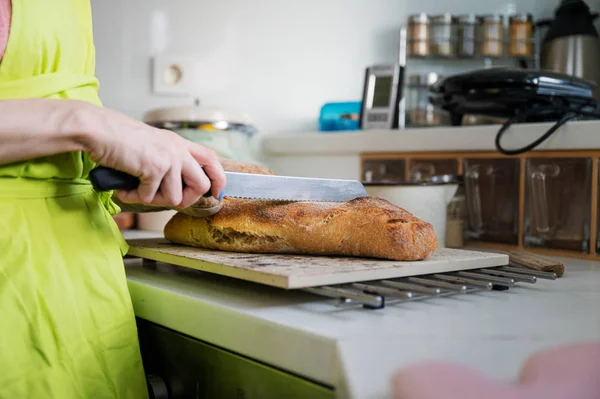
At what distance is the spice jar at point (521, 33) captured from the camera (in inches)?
82.6

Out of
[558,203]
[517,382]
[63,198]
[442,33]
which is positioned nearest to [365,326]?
[517,382]

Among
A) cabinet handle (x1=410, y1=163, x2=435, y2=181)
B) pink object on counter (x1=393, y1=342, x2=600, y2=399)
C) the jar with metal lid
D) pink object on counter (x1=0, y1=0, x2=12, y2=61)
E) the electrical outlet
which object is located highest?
the electrical outlet

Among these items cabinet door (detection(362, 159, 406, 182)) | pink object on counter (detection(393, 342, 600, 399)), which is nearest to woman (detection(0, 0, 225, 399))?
pink object on counter (detection(393, 342, 600, 399))

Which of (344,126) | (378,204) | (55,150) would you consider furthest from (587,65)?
(55,150)

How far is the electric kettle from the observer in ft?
6.55

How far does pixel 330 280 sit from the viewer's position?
22.8 inches

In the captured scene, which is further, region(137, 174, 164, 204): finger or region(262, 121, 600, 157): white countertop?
region(262, 121, 600, 157): white countertop

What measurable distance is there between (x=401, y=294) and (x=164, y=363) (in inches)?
11.4

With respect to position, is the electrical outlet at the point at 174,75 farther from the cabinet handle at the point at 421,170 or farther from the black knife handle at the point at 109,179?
the black knife handle at the point at 109,179

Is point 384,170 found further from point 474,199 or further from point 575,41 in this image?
point 575,41

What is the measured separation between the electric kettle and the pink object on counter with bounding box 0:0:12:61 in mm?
1865

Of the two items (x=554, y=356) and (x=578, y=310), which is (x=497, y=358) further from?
(x=578, y=310)

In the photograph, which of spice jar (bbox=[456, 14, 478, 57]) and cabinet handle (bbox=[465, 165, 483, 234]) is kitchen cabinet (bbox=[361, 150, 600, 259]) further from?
spice jar (bbox=[456, 14, 478, 57])

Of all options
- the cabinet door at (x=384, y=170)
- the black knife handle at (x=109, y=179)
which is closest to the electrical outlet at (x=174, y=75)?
the cabinet door at (x=384, y=170)
